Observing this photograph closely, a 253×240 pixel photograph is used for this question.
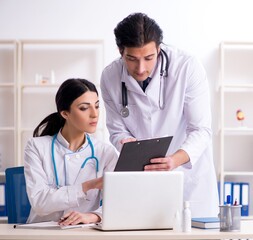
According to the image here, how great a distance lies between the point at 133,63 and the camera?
250 centimetres

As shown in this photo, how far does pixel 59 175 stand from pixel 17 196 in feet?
0.76

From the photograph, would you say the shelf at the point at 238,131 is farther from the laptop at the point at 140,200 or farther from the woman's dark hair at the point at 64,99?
the laptop at the point at 140,200

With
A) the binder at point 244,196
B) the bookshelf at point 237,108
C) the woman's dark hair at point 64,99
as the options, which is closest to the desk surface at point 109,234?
the woman's dark hair at point 64,99

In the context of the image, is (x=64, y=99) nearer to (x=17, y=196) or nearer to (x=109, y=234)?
(x=17, y=196)

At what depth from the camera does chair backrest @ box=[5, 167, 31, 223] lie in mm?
2660

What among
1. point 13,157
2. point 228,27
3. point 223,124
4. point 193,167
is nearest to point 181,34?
point 228,27

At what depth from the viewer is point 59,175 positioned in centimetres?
257

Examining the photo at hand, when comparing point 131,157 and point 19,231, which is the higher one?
point 131,157

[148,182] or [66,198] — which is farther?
[66,198]

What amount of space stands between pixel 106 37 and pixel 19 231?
334 cm

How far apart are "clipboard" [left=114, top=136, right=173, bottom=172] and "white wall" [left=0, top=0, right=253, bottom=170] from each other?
3086mm

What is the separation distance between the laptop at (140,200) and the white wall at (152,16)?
3.19 m

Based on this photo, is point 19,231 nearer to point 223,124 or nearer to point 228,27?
point 223,124

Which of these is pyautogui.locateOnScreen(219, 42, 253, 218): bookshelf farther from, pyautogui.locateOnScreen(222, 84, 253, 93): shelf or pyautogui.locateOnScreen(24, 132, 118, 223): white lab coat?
pyautogui.locateOnScreen(24, 132, 118, 223): white lab coat
